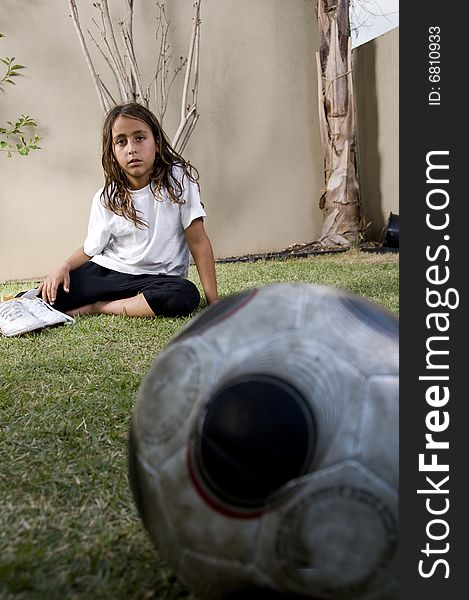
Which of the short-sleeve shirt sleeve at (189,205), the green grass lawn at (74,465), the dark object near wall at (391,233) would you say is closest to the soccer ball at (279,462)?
the green grass lawn at (74,465)

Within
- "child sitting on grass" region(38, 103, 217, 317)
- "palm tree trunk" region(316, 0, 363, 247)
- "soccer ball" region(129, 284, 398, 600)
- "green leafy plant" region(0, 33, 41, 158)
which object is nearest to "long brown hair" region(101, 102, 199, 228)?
"child sitting on grass" region(38, 103, 217, 317)

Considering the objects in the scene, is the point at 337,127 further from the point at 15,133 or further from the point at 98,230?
the point at 98,230

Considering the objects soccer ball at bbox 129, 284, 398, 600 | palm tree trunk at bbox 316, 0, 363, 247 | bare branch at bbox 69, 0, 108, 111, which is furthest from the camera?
palm tree trunk at bbox 316, 0, 363, 247

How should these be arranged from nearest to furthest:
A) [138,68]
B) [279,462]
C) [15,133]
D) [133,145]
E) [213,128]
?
[279,462] → [133,145] → [15,133] → [138,68] → [213,128]

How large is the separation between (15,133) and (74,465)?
16.2 feet

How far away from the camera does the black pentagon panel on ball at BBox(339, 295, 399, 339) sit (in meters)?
0.96

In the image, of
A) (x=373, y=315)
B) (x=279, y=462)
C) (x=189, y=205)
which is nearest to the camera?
(x=279, y=462)

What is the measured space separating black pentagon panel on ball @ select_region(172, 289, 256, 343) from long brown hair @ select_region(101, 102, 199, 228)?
222 cm

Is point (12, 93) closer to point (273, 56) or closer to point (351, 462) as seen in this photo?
point (273, 56)

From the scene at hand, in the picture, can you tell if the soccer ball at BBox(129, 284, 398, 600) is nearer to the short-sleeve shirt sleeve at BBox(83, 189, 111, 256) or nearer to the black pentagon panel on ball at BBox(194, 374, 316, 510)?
the black pentagon panel on ball at BBox(194, 374, 316, 510)

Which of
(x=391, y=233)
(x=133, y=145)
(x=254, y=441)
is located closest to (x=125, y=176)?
(x=133, y=145)

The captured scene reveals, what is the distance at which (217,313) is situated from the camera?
40.4 inches

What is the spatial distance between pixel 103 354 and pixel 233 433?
5.65 feet

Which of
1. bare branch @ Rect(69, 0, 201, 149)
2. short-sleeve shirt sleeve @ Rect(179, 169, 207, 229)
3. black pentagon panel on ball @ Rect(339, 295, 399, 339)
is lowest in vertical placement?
short-sleeve shirt sleeve @ Rect(179, 169, 207, 229)
